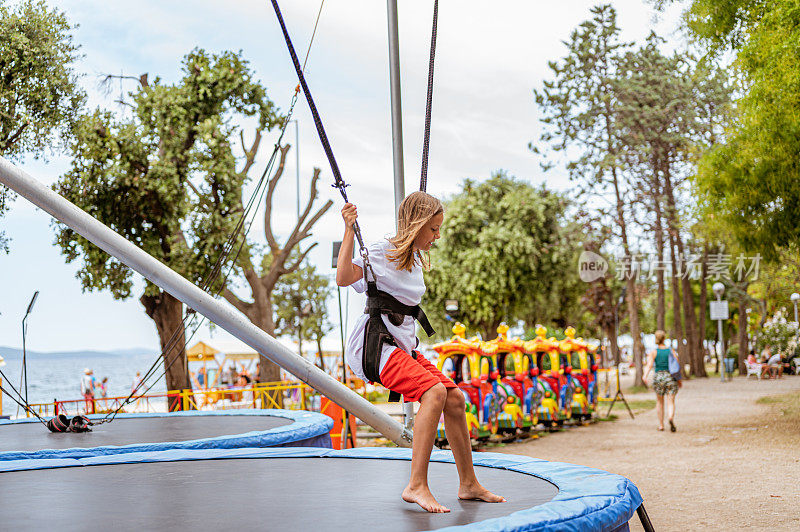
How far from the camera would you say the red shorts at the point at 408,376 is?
244 centimetres

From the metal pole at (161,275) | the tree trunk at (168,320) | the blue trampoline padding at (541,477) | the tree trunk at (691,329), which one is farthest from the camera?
the tree trunk at (691,329)

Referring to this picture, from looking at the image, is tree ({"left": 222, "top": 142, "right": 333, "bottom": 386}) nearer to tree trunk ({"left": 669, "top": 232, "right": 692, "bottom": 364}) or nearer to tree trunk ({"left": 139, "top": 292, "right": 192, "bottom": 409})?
tree trunk ({"left": 139, "top": 292, "right": 192, "bottom": 409})

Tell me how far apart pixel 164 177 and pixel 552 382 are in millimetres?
5696

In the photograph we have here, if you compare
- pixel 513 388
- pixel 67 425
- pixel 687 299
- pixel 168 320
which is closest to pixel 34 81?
pixel 168 320

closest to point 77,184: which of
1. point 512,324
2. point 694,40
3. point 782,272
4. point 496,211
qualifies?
point 694,40

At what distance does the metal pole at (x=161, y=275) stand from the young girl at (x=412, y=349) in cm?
88

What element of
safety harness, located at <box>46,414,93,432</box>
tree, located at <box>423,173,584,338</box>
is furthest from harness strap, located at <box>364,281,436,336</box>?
tree, located at <box>423,173,584,338</box>

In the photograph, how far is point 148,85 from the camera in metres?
11.6

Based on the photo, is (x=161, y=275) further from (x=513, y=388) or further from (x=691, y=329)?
(x=691, y=329)

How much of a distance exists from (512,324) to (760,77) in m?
13.9

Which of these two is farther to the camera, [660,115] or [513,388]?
[660,115]

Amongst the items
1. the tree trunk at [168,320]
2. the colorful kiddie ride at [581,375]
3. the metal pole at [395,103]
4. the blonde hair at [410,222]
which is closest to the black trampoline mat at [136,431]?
the metal pole at [395,103]

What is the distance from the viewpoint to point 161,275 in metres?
3.17

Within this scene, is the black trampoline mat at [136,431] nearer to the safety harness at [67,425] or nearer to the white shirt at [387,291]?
the safety harness at [67,425]
